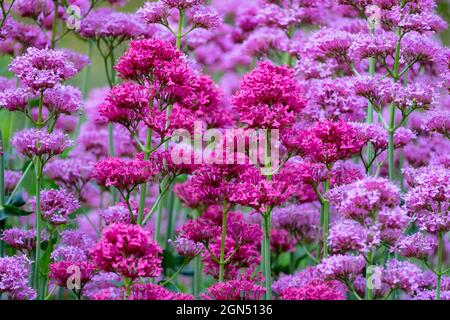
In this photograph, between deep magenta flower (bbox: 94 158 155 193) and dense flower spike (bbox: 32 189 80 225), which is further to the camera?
dense flower spike (bbox: 32 189 80 225)

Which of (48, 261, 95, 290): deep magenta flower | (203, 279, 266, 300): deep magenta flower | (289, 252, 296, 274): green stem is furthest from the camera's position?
(289, 252, 296, 274): green stem

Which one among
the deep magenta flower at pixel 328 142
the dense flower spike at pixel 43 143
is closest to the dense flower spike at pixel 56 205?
the dense flower spike at pixel 43 143

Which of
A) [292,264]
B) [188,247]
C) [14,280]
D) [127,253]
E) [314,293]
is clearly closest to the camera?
[127,253]

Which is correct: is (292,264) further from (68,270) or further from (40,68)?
(40,68)

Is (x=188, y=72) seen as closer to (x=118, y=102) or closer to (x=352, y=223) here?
(x=118, y=102)

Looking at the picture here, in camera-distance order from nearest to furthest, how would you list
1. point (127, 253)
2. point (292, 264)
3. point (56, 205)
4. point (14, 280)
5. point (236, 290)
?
point (127, 253) < point (236, 290) < point (14, 280) < point (56, 205) < point (292, 264)

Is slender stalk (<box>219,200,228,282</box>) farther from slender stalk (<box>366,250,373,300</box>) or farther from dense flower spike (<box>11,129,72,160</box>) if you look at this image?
dense flower spike (<box>11,129,72,160</box>)

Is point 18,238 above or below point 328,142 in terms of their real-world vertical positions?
→ below

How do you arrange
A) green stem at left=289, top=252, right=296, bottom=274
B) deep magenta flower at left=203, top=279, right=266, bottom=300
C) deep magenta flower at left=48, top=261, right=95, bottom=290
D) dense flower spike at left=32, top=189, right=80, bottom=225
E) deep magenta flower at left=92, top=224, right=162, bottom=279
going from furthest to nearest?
green stem at left=289, top=252, right=296, bottom=274, dense flower spike at left=32, top=189, right=80, bottom=225, deep magenta flower at left=48, top=261, right=95, bottom=290, deep magenta flower at left=203, top=279, right=266, bottom=300, deep magenta flower at left=92, top=224, right=162, bottom=279

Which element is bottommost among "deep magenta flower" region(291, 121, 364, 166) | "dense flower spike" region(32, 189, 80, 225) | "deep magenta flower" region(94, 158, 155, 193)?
"dense flower spike" region(32, 189, 80, 225)

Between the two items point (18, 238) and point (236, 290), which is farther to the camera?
point (18, 238)

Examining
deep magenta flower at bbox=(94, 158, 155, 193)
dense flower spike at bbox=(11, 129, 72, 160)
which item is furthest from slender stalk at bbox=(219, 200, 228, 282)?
dense flower spike at bbox=(11, 129, 72, 160)

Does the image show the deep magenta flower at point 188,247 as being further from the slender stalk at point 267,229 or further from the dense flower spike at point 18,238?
the dense flower spike at point 18,238

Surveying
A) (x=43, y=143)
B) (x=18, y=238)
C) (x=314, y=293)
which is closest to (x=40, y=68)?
(x=43, y=143)
